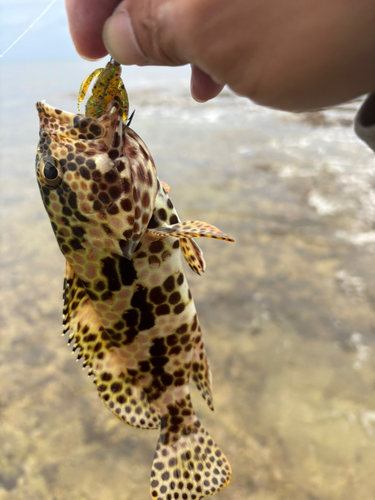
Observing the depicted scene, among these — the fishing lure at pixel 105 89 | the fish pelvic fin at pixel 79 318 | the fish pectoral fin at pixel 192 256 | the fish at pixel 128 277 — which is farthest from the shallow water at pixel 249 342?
the fishing lure at pixel 105 89

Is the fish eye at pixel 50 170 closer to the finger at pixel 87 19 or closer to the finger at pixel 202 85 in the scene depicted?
the finger at pixel 87 19

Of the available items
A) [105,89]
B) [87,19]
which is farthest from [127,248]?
[87,19]

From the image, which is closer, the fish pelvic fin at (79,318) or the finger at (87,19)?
the finger at (87,19)

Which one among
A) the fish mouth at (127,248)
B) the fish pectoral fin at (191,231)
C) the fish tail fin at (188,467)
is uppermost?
the fish pectoral fin at (191,231)

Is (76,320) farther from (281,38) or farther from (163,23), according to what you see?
(281,38)

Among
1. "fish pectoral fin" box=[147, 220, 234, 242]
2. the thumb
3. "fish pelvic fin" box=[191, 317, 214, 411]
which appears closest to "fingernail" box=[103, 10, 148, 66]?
the thumb

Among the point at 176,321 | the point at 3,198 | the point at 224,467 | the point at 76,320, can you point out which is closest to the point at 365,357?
the point at 224,467

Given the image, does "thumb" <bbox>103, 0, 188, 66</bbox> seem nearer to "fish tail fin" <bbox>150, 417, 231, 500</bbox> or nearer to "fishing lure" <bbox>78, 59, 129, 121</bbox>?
"fishing lure" <bbox>78, 59, 129, 121</bbox>
